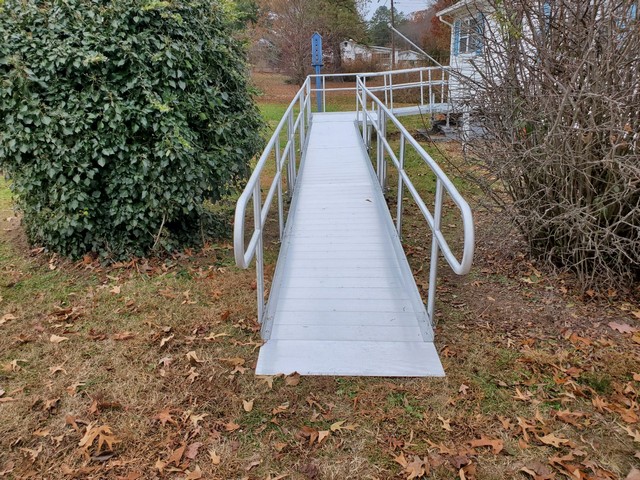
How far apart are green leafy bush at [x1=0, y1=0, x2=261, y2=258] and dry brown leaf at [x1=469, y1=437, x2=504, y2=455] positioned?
341 cm

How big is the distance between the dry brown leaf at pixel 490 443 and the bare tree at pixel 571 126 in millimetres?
1992

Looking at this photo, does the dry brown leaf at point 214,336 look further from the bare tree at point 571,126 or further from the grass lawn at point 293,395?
the bare tree at point 571,126

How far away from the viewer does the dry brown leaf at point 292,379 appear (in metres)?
3.12

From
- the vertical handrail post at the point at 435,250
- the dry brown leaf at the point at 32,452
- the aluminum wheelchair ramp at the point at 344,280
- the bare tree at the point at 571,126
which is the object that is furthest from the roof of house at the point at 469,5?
the dry brown leaf at the point at 32,452

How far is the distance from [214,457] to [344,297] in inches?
70.7

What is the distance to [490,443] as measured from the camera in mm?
2617

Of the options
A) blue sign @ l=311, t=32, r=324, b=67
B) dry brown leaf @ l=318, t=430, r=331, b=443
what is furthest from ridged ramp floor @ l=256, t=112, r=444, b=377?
blue sign @ l=311, t=32, r=324, b=67

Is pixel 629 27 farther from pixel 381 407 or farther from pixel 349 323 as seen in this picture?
pixel 381 407

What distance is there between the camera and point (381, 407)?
2922mm

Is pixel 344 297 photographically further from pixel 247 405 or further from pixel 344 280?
pixel 247 405

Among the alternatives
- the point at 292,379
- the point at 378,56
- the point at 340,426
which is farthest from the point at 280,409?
the point at 378,56

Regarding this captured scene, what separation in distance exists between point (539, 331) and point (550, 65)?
213 cm

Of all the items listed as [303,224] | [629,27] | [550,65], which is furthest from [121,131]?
[629,27]

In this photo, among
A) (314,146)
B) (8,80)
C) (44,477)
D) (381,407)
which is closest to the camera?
(44,477)
